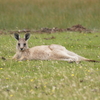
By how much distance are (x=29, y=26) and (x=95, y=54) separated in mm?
15446

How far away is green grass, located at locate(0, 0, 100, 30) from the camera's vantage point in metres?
30.6

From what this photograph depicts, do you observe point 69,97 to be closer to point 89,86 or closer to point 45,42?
point 89,86

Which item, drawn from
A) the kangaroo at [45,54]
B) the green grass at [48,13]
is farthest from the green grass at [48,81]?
the green grass at [48,13]

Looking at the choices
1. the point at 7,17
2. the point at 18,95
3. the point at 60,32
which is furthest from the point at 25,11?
the point at 18,95

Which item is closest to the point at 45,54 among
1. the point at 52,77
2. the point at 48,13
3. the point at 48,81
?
the point at 52,77

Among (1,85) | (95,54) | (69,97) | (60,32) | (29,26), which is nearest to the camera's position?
(69,97)

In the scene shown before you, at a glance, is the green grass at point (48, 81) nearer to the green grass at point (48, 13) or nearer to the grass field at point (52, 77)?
the grass field at point (52, 77)

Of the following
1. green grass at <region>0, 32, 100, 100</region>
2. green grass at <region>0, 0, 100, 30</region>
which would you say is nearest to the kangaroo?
green grass at <region>0, 32, 100, 100</region>

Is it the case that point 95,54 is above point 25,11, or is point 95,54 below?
below

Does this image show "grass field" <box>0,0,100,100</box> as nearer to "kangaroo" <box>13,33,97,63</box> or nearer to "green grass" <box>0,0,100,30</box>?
"kangaroo" <box>13,33,97,63</box>

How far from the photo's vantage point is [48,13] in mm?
32344

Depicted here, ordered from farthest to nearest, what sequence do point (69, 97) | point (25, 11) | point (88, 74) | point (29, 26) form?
point (25, 11), point (29, 26), point (88, 74), point (69, 97)

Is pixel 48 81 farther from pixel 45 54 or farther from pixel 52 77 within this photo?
pixel 45 54

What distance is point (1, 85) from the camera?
8992 millimetres
